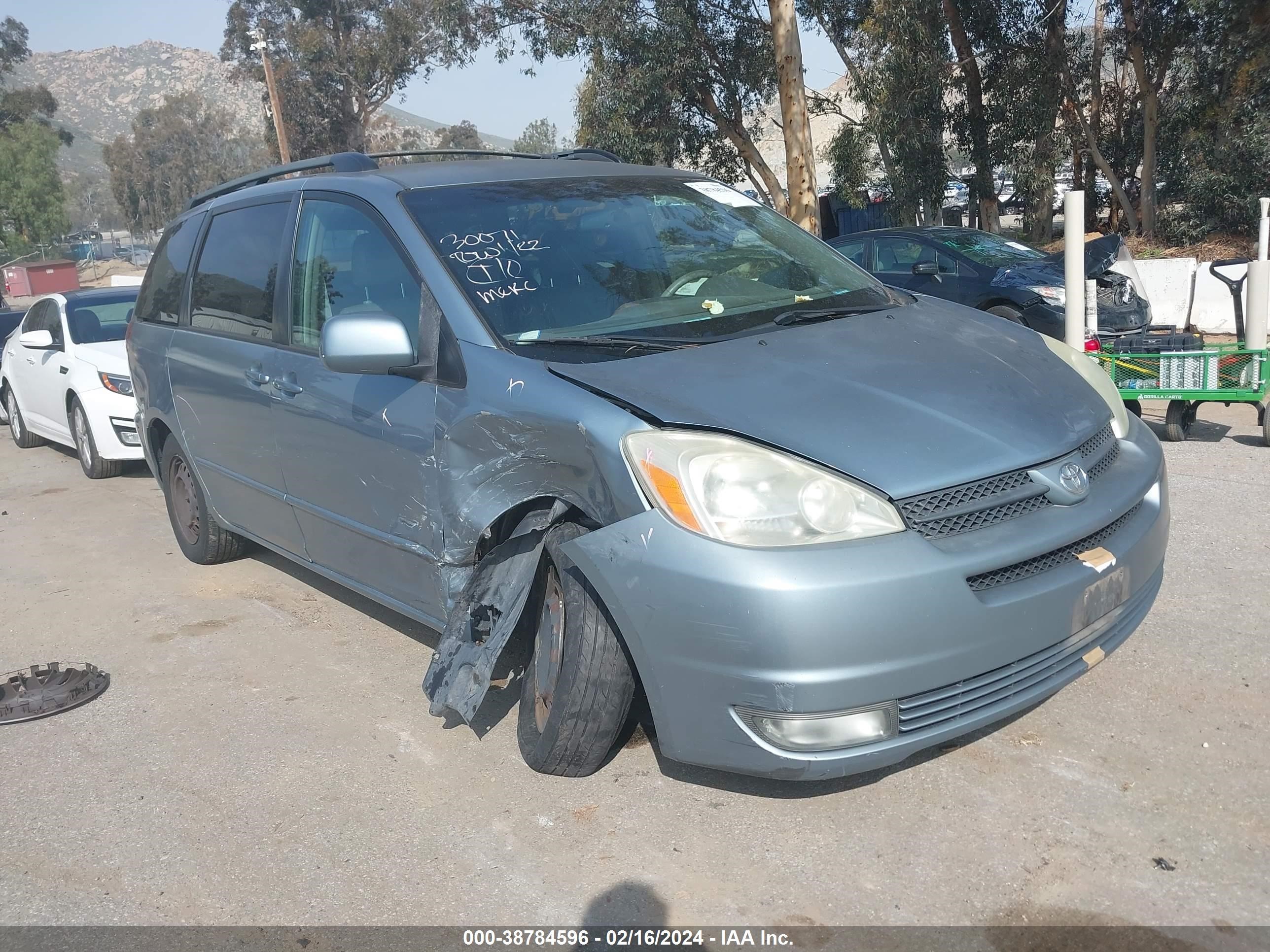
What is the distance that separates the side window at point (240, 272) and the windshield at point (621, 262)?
966 mm

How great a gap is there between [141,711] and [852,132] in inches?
757

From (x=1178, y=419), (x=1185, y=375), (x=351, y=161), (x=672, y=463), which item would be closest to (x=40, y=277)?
(x=351, y=161)

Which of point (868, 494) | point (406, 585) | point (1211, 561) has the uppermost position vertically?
point (868, 494)

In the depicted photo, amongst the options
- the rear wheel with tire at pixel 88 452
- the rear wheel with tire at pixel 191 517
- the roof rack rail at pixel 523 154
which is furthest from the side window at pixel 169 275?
the rear wheel with tire at pixel 88 452

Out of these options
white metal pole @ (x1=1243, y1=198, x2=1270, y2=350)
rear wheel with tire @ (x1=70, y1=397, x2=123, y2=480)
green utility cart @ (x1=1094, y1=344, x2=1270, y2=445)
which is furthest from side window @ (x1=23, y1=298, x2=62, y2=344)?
white metal pole @ (x1=1243, y1=198, x2=1270, y2=350)

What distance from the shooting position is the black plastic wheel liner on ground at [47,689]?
4273mm

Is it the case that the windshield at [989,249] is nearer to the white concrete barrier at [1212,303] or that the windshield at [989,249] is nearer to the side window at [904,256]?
the side window at [904,256]

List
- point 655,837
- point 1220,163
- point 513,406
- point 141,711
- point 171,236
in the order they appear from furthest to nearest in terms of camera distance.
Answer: point 1220,163 → point 171,236 → point 141,711 → point 513,406 → point 655,837

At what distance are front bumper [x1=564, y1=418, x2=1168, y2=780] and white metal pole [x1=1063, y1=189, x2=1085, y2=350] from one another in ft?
15.0

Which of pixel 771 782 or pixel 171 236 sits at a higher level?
pixel 171 236

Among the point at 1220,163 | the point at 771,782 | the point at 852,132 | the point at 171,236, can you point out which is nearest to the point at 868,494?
the point at 771,782

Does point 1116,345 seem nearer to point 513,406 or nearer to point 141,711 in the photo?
point 513,406

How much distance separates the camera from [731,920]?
275cm

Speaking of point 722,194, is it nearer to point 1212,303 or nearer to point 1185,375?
point 1185,375
